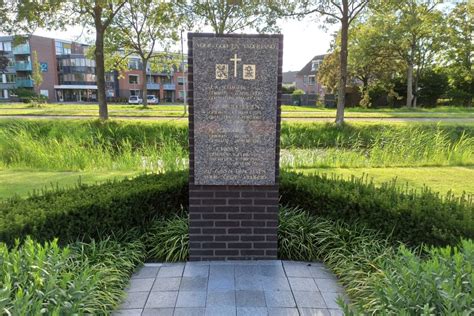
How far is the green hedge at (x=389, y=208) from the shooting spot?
12.4 feet

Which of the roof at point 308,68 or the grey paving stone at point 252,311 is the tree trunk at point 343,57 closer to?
the grey paving stone at point 252,311

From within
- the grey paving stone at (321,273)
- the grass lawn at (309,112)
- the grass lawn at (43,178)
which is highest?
the grass lawn at (309,112)

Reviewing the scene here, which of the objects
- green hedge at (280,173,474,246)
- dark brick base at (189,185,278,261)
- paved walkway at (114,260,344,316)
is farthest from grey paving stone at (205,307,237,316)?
green hedge at (280,173,474,246)

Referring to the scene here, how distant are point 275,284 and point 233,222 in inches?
33.5

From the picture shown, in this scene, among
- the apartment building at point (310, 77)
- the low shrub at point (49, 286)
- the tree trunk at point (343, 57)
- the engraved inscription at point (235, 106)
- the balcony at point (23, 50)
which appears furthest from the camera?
the balcony at point (23, 50)

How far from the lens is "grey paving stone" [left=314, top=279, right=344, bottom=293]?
367 centimetres

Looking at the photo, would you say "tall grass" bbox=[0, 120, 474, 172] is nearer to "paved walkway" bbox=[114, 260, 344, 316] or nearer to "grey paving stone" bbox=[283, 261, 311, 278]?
"paved walkway" bbox=[114, 260, 344, 316]

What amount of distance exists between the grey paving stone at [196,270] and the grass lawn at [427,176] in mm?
3345

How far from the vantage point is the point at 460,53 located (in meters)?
36.9

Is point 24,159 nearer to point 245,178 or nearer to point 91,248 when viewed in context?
point 91,248

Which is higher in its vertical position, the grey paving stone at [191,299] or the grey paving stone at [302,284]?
the grey paving stone at [191,299]

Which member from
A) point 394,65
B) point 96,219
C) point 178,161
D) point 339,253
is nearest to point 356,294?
point 339,253

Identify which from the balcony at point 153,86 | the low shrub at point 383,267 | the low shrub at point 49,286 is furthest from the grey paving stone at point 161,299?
the balcony at point 153,86

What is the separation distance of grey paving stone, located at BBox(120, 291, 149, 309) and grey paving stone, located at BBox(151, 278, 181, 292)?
126mm
